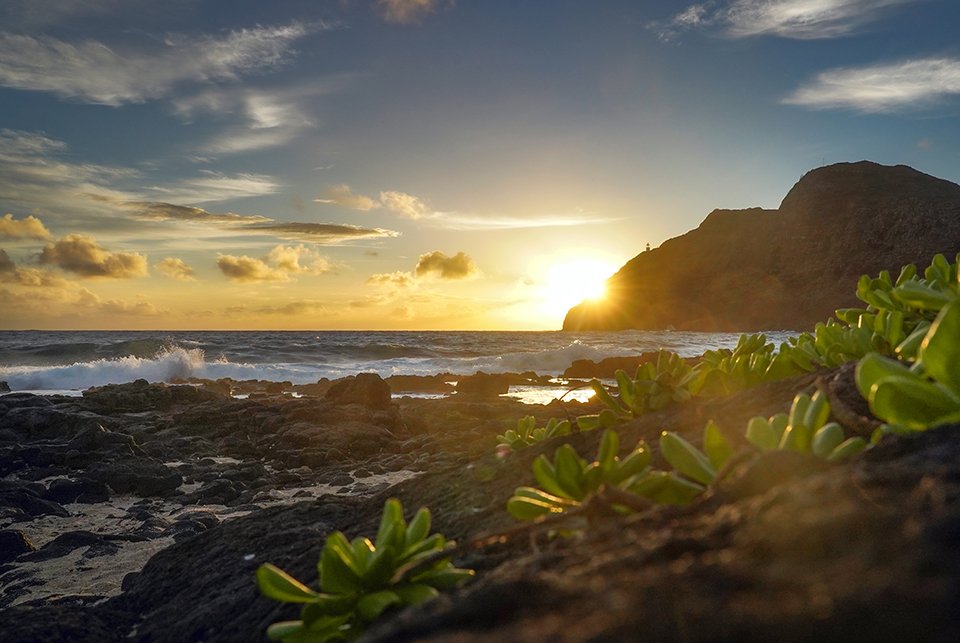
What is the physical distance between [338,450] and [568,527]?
813cm

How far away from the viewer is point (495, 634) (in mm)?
750

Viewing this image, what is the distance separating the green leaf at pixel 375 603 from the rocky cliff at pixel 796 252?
270ft

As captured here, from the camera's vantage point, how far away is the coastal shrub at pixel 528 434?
9.30 ft

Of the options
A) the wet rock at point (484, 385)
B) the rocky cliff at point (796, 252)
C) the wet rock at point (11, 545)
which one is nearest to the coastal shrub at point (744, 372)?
the wet rock at point (11, 545)

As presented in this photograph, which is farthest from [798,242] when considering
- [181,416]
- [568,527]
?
[568,527]

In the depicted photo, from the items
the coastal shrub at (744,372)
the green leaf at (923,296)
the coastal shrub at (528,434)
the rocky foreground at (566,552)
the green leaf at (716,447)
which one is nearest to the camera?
the rocky foreground at (566,552)

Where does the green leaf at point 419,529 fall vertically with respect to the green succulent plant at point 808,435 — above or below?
below

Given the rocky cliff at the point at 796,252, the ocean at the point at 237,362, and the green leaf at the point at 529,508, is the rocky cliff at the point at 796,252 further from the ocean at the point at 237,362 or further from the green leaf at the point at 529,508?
the green leaf at the point at 529,508

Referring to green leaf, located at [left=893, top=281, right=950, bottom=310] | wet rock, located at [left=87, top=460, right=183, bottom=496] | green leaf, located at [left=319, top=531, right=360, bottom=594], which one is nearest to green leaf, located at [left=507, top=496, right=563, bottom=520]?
green leaf, located at [left=319, top=531, right=360, bottom=594]

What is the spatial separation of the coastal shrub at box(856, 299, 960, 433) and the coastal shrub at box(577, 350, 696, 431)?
139 cm

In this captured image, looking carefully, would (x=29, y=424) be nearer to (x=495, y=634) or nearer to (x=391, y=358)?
(x=495, y=634)

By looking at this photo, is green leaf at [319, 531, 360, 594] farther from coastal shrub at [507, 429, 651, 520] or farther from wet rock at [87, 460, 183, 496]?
wet rock at [87, 460, 183, 496]

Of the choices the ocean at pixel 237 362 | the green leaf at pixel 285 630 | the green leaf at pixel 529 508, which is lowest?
the ocean at pixel 237 362

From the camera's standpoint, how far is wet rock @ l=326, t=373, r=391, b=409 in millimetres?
11922
